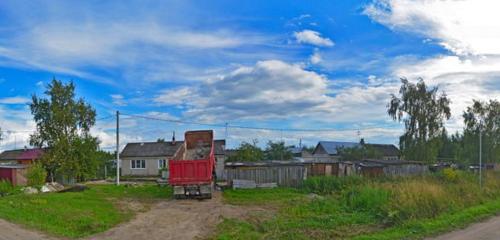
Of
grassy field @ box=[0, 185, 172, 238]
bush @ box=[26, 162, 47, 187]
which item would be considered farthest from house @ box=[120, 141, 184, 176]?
grassy field @ box=[0, 185, 172, 238]

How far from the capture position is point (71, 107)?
107ft

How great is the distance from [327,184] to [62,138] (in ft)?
60.6

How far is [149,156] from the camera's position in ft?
166

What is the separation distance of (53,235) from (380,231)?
31.0ft

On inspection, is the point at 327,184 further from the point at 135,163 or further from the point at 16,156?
the point at 16,156

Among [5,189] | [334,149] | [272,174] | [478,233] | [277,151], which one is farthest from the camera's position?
[334,149]

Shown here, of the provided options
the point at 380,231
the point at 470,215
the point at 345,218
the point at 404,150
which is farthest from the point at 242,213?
the point at 404,150

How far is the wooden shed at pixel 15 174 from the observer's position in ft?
99.0

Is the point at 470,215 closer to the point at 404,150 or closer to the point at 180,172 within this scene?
the point at 180,172

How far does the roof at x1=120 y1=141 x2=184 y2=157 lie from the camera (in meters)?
50.2

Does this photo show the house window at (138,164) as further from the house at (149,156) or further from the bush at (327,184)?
the bush at (327,184)

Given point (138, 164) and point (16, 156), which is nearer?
point (138, 164)

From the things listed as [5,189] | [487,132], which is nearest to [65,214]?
[5,189]

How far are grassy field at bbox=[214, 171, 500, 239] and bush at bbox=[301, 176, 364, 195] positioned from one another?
3655 millimetres
